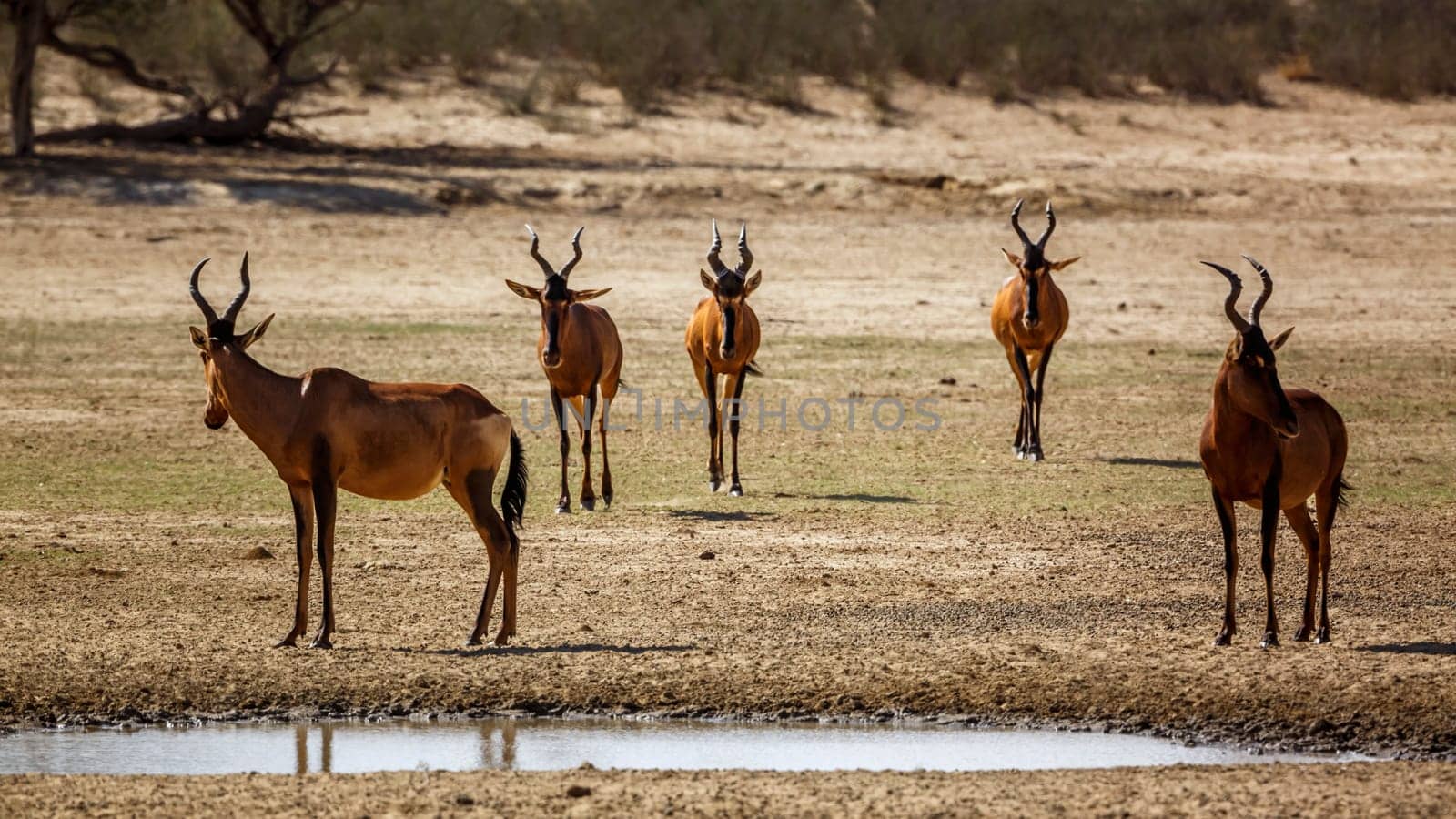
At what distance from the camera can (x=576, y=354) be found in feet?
48.5

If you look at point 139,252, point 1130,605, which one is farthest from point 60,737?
point 139,252

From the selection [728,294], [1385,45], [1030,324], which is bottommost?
[1030,324]

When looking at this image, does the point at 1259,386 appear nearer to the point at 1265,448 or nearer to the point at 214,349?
the point at 1265,448

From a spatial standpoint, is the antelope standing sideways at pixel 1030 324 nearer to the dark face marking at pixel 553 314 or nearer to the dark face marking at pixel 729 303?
Answer: the dark face marking at pixel 729 303

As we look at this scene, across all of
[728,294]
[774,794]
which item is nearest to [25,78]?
[728,294]

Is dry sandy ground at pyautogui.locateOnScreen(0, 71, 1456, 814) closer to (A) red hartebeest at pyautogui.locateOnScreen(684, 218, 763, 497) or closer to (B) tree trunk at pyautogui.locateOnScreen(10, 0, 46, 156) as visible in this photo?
(A) red hartebeest at pyautogui.locateOnScreen(684, 218, 763, 497)

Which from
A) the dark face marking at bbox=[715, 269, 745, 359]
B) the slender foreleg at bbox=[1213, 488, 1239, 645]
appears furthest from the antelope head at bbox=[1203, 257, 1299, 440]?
the dark face marking at bbox=[715, 269, 745, 359]

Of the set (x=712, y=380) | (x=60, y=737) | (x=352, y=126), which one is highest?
(x=352, y=126)

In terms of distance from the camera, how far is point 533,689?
9.42 metres

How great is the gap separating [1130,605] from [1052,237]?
53.1 feet

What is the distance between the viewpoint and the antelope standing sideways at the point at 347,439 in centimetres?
1001

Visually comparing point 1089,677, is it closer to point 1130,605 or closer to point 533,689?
point 1130,605

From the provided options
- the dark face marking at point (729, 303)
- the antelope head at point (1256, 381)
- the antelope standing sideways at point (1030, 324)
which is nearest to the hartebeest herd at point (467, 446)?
the antelope head at point (1256, 381)

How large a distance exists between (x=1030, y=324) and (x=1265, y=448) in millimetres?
7027
